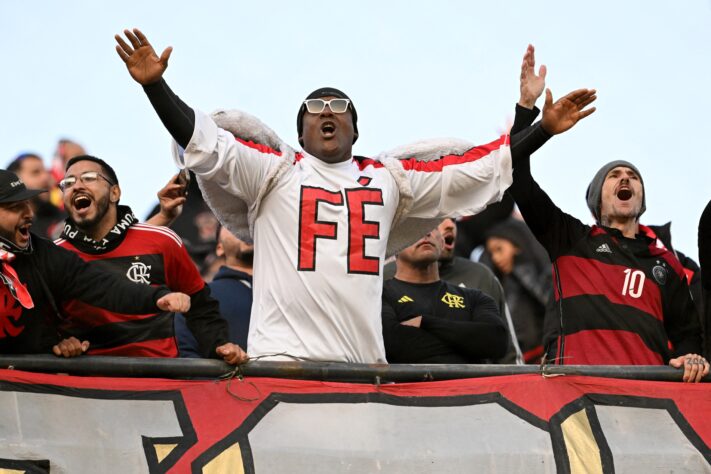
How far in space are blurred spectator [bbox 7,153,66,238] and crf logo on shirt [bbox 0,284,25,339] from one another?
3.87 metres

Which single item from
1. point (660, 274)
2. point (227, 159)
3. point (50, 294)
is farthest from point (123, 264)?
point (660, 274)

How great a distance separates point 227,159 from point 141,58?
60cm

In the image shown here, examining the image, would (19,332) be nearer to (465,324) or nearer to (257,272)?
(257,272)

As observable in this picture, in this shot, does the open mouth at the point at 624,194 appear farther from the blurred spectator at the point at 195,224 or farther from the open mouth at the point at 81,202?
the blurred spectator at the point at 195,224

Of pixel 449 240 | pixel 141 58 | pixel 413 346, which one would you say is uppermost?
pixel 141 58

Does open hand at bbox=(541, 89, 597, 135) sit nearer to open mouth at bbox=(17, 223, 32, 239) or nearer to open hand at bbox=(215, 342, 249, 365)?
open hand at bbox=(215, 342, 249, 365)

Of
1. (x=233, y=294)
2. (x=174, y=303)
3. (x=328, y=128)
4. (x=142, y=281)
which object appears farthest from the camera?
(x=233, y=294)

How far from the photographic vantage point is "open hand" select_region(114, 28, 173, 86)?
17.6ft

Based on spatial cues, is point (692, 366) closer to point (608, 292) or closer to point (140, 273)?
point (608, 292)

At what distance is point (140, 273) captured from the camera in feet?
20.0

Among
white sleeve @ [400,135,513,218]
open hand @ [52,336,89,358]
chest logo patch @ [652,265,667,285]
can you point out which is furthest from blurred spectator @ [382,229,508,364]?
open hand @ [52,336,89,358]

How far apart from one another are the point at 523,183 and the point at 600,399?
1359 millimetres

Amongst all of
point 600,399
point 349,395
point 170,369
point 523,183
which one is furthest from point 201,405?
point 523,183

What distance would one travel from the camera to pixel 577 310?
20.5 ft
